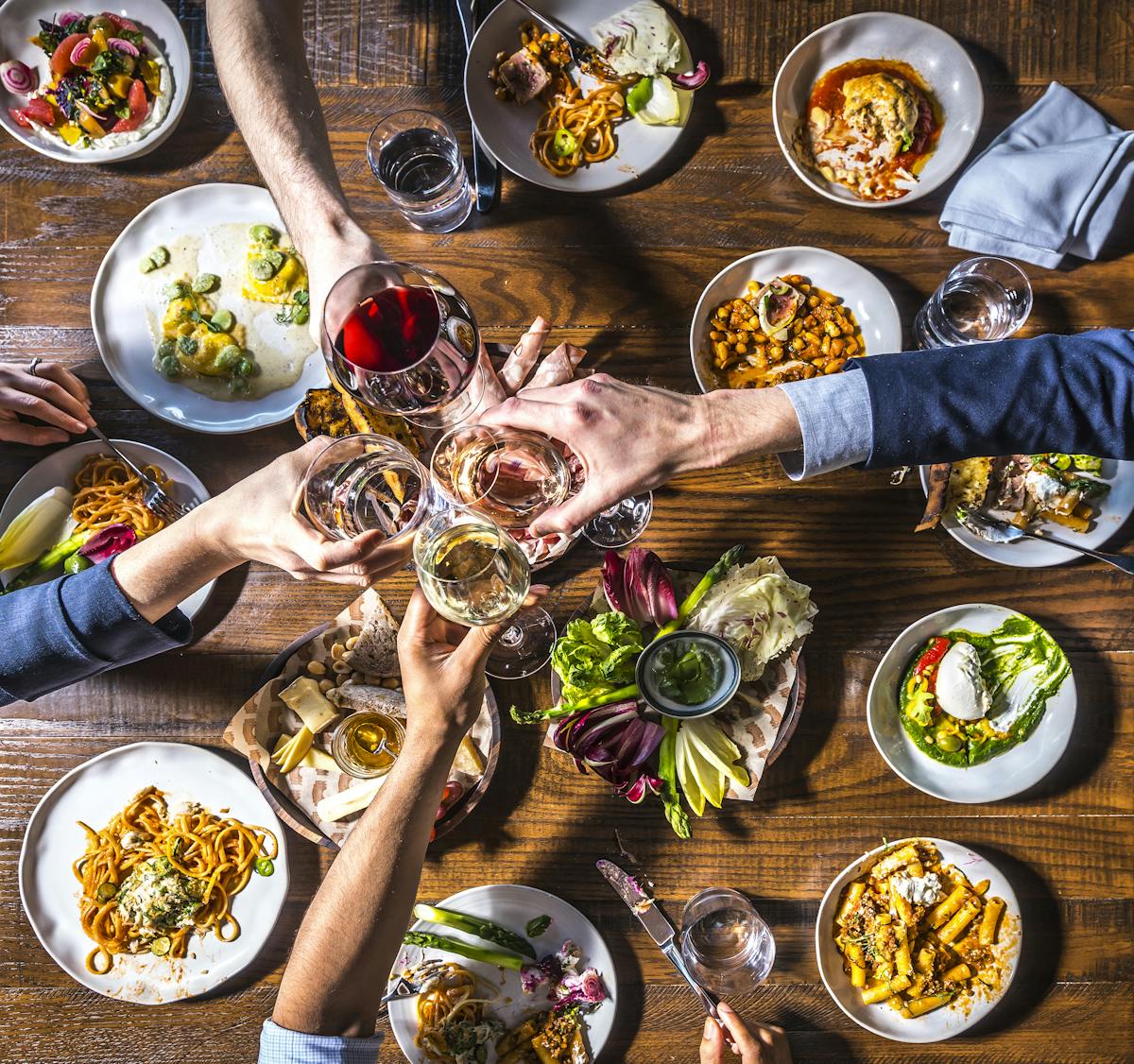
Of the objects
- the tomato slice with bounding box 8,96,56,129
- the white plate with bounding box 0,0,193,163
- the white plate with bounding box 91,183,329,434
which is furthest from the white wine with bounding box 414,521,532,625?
the tomato slice with bounding box 8,96,56,129

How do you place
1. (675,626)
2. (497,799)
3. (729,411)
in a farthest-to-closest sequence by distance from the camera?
(497,799), (675,626), (729,411)

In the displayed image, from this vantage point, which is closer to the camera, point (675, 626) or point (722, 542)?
point (675, 626)

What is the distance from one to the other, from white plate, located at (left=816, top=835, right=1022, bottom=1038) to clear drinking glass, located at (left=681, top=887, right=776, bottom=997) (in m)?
0.13

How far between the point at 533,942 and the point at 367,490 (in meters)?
1.09

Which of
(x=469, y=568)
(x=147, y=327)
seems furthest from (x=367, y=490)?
(x=147, y=327)

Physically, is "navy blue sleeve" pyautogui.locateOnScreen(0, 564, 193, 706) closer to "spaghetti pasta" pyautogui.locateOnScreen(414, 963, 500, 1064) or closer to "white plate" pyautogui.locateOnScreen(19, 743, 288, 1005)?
"white plate" pyautogui.locateOnScreen(19, 743, 288, 1005)

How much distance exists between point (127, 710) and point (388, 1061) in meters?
1.01

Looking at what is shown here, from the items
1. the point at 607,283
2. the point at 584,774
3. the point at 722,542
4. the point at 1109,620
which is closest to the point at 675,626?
the point at 722,542

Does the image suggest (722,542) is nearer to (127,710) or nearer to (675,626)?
(675,626)

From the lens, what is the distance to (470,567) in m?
1.55

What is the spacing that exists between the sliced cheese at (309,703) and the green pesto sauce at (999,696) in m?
1.29

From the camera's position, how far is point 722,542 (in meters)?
2.10

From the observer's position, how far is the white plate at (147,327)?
2062 millimetres

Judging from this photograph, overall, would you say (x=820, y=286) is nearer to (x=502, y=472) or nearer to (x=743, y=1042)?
(x=502, y=472)
